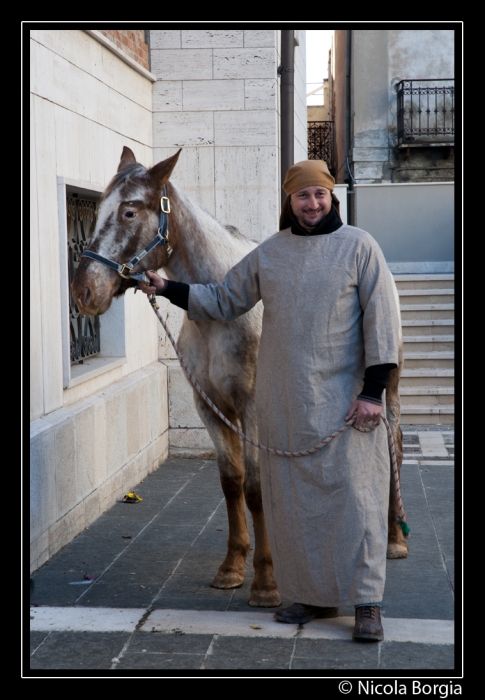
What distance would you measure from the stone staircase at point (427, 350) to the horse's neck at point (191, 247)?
5.84 meters

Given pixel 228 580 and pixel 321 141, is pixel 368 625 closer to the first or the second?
pixel 228 580

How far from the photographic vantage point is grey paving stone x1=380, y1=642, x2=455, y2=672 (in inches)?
136

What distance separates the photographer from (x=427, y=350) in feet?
35.1

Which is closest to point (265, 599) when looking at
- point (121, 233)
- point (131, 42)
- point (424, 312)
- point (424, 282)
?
point (121, 233)

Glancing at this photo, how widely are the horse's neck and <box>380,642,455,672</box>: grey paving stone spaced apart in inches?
76.6

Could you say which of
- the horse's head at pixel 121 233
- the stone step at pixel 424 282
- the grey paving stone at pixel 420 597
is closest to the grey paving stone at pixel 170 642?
the grey paving stone at pixel 420 597

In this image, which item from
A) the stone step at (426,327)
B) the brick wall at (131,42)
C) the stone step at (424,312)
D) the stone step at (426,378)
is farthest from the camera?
the stone step at (424,312)

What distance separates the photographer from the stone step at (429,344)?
1065 cm

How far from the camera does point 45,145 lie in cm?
512

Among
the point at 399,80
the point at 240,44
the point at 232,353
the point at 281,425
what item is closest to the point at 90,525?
the point at 232,353

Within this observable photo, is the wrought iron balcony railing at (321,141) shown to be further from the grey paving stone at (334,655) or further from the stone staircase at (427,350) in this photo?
the grey paving stone at (334,655)

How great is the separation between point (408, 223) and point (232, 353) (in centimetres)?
1392

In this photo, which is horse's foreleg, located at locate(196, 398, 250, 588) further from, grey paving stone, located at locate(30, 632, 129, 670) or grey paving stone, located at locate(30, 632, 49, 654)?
grey paving stone, located at locate(30, 632, 49, 654)

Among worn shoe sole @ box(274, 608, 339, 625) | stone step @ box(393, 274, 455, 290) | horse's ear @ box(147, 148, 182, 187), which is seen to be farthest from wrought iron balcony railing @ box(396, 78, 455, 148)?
worn shoe sole @ box(274, 608, 339, 625)
